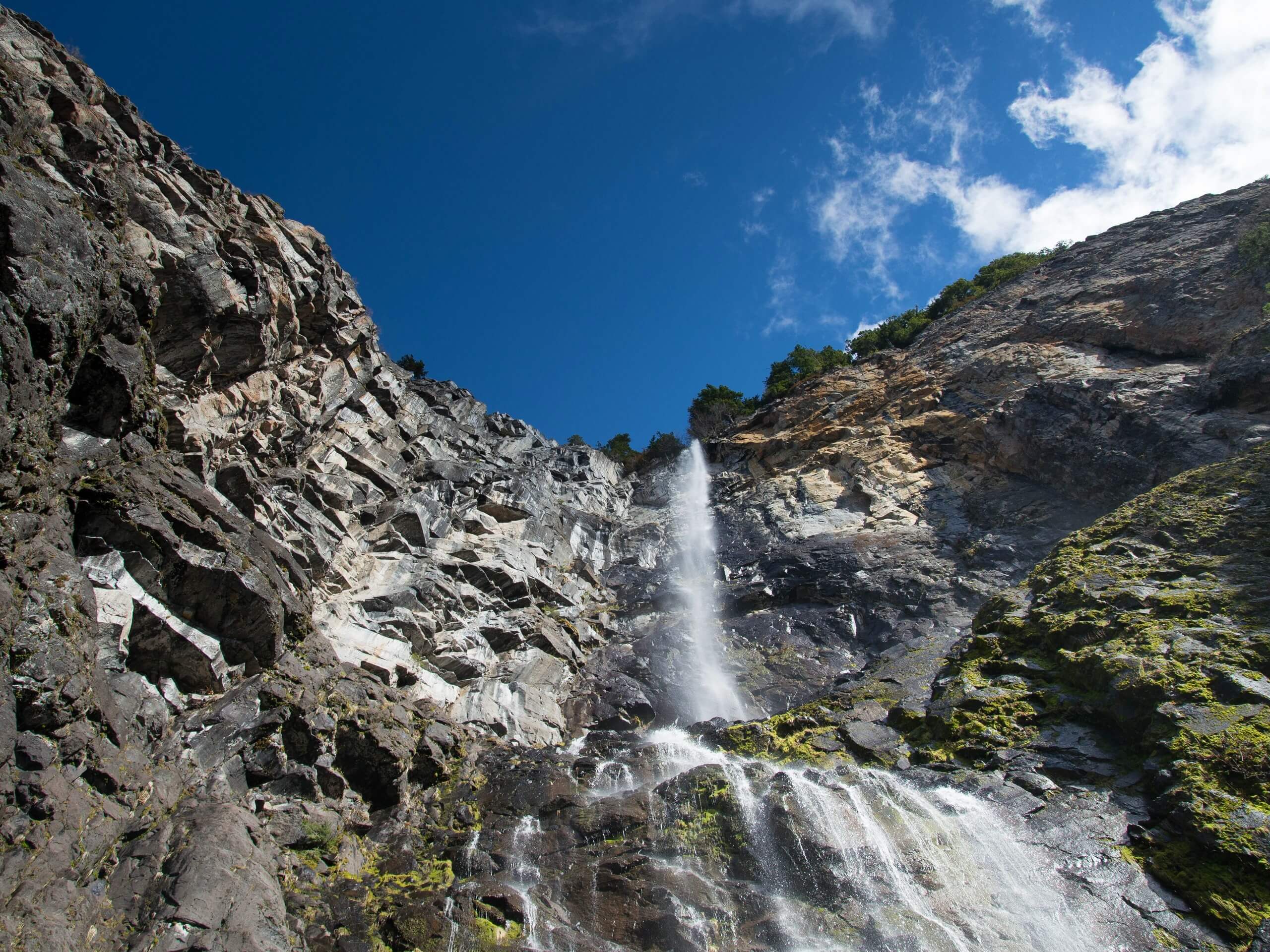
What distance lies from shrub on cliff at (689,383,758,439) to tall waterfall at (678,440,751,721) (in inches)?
271

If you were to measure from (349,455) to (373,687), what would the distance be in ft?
33.5

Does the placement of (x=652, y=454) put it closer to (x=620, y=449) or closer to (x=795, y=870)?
(x=620, y=449)

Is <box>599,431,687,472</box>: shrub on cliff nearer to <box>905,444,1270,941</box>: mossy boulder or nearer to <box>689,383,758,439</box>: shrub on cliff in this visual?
<box>689,383,758,439</box>: shrub on cliff

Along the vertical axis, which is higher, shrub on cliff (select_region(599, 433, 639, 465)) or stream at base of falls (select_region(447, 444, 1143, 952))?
shrub on cliff (select_region(599, 433, 639, 465))

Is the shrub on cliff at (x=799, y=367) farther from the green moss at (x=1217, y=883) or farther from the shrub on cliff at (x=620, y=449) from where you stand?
the green moss at (x=1217, y=883)

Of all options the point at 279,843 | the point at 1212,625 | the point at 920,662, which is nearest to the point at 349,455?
the point at 279,843

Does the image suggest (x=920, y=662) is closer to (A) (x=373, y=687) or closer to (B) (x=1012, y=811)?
(B) (x=1012, y=811)

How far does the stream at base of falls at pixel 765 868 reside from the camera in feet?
32.8

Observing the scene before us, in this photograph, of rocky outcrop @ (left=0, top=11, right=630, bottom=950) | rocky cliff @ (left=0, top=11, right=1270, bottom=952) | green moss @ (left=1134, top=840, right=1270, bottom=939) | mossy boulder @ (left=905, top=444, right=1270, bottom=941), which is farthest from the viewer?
mossy boulder @ (left=905, top=444, right=1270, bottom=941)

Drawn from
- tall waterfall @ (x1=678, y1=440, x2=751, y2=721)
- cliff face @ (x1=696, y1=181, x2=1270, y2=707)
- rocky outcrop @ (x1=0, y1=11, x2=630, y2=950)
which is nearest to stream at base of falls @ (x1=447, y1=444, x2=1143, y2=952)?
rocky outcrop @ (x1=0, y1=11, x2=630, y2=950)

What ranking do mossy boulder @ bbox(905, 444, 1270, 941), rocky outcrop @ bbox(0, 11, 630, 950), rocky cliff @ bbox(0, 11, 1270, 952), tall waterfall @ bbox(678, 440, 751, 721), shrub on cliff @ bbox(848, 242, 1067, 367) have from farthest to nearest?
1. shrub on cliff @ bbox(848, 242, 1067, 367)
2. tall waterfall @ bbox(678, 440, 751, 721)
3. mossy boulder @ bbox(905, 444, 1270, 941)
4. rocky cliff @ bbox(0, 11, 1270, 952)
5. rocky outcrop @ bbox(0, 11, 630, 950)

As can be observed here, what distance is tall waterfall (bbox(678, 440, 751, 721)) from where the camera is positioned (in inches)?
811

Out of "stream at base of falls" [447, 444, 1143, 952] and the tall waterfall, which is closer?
"stream at base of falls" [447, 444, 1143, 952]

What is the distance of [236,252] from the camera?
17.3 meters
